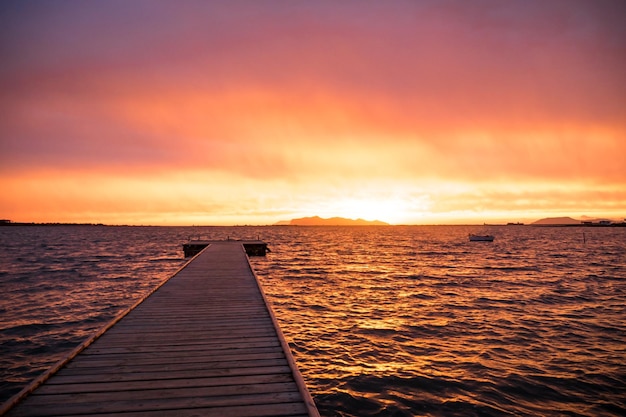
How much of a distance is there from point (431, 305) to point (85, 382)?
588 inches

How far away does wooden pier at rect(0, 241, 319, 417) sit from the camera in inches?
169

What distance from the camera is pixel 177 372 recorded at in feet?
17.4

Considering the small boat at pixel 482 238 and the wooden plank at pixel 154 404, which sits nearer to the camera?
the wooden plank at pixel 154 404

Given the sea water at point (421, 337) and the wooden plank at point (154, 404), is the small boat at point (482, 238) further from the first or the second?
the wooden plank at point (154, 404)

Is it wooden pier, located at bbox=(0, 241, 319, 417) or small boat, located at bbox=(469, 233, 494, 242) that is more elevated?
wooden pier, located at bbox=(0, 241, 319, 417)

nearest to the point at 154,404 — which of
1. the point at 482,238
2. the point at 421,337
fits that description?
the point at 421,337

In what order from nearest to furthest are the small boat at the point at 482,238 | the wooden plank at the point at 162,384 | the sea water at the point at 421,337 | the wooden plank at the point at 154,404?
1. the wooden plank at the point at 154,404
2. the wooden plank at the point at 162,384
3. the sea water at the point at 421,337
4. the small boat at the point at 482,238

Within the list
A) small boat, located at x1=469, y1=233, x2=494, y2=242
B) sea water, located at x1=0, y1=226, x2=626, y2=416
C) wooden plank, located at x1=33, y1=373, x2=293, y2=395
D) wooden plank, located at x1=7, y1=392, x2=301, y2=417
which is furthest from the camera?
small boat, located at x1=469, y1=233, x2=494, y2=242

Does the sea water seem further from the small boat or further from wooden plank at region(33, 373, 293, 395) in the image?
the small boat

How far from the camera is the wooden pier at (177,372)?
430 cm

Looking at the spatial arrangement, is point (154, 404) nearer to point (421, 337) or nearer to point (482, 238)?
point (421, 337)

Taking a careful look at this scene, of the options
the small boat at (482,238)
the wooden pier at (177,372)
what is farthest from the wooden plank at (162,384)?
the small boat at (482,238)

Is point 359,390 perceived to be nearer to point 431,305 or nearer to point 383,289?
point 431,305

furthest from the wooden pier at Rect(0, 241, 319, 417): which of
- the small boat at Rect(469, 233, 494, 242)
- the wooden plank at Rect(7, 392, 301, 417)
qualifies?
the small boat at Rect(469, 233, 494, 242)
